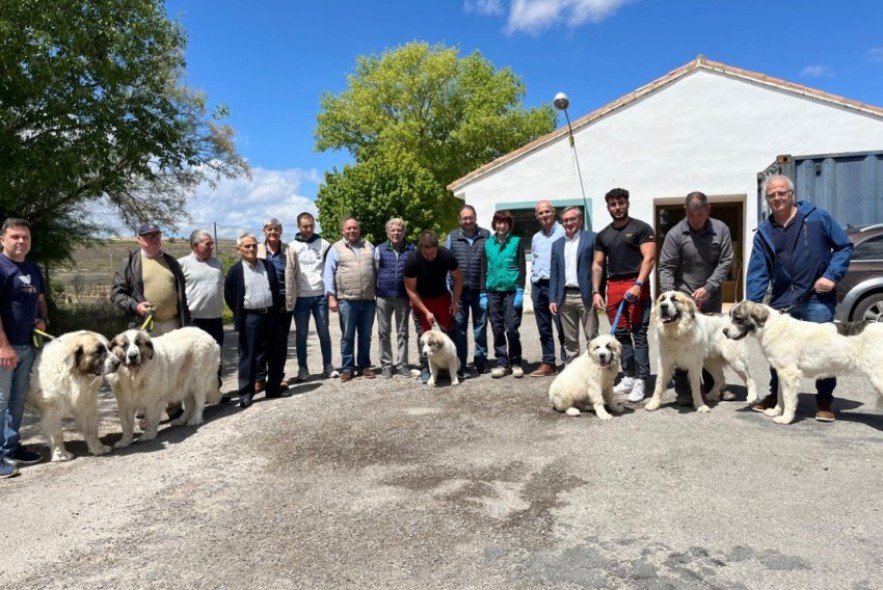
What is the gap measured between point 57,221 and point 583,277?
12.1 m

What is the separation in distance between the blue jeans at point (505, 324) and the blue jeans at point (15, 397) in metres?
5.09

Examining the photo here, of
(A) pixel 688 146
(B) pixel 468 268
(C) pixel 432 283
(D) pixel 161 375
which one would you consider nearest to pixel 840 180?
(A) pixel 688 146

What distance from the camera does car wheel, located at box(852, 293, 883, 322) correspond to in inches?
345

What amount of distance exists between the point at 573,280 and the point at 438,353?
1921 millimetres

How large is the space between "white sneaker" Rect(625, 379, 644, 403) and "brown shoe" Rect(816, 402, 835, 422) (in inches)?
66.0

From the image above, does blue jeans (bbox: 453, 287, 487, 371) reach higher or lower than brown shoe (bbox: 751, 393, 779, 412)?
higher

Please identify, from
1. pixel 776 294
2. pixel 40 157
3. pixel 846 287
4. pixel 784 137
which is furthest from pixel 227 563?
pixel 784 137

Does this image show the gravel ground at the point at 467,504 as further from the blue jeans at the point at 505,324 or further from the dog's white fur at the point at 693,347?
the blue jeans at the point at 505,324

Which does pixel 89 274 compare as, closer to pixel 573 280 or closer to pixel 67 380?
pixel 67 380

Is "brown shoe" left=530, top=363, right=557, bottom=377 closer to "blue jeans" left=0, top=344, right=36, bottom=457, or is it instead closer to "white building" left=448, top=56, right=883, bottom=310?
"blue jeans" left=0, top=344, right=36, bottom=457

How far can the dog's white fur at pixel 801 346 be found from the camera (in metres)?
4.95

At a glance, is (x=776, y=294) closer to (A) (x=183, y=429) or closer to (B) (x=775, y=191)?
(B) (x=775, y=191)

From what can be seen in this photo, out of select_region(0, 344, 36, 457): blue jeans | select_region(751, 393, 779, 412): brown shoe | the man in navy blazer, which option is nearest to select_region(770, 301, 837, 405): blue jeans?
select_region(751, 393, 779, 412): brown shoe

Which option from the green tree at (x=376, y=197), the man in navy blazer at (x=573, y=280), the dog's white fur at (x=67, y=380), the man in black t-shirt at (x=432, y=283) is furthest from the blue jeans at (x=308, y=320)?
the green tree at (x=376, y=197)
